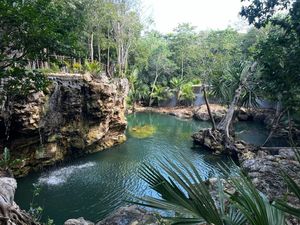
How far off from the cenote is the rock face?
29.0 inches

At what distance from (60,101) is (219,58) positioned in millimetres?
10127

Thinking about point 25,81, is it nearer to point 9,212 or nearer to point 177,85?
point 9,212

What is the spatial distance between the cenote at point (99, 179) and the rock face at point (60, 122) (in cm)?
74

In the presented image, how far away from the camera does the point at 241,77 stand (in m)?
16.0

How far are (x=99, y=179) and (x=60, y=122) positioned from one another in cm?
362

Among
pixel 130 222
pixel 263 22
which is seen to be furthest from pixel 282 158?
pixel 130 222

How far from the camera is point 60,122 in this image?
1334 centimetres

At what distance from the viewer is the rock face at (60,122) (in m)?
11.3

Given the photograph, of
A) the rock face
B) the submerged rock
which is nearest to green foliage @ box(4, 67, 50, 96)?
the submerged rock

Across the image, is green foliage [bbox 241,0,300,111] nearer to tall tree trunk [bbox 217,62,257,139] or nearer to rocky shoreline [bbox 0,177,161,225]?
rocky shoreline [bbox 0,177,161,225]

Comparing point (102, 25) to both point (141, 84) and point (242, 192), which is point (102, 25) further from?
point (242, 192)

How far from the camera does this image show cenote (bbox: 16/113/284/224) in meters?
9.42

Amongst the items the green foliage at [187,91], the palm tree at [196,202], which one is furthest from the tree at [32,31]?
the green foliage at [187,91]

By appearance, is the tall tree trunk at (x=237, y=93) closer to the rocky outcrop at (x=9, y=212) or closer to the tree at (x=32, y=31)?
the tree at (x=32, y=31)
